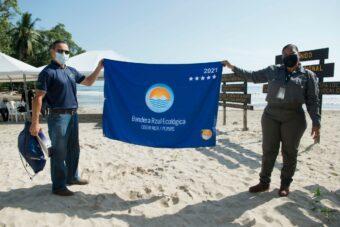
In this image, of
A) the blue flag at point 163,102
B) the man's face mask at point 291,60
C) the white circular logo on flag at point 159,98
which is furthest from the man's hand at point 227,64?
the white circular logo on flag at point 159,98

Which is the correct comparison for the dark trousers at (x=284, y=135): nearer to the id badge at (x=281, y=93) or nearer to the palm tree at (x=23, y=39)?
the id badge at (x=281, y=93)

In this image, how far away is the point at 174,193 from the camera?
4031mm

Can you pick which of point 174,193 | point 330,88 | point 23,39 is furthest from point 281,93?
point 23,39

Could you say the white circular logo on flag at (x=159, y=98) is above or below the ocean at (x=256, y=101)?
above

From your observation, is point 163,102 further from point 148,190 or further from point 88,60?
point 88,60

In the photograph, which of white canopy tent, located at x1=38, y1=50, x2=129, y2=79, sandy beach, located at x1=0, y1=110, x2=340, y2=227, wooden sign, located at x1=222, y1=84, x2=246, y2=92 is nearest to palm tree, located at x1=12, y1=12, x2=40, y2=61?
white canopy tent, located at x1=38, y1=50, x2=129, y2=79

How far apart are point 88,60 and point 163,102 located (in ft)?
34.3

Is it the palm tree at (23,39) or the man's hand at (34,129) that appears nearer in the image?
the man's hand at (34,129)

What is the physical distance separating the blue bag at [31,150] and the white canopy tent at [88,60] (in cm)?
910

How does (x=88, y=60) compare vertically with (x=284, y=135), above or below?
above

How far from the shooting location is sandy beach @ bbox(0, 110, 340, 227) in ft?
10.9

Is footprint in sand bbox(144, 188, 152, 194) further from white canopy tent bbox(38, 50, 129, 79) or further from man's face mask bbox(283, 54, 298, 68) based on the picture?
white canopy tent bbox(38, 50, 129, 79)

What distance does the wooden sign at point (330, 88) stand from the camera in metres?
6.25

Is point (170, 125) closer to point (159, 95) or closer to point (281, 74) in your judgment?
point (159, 95)
